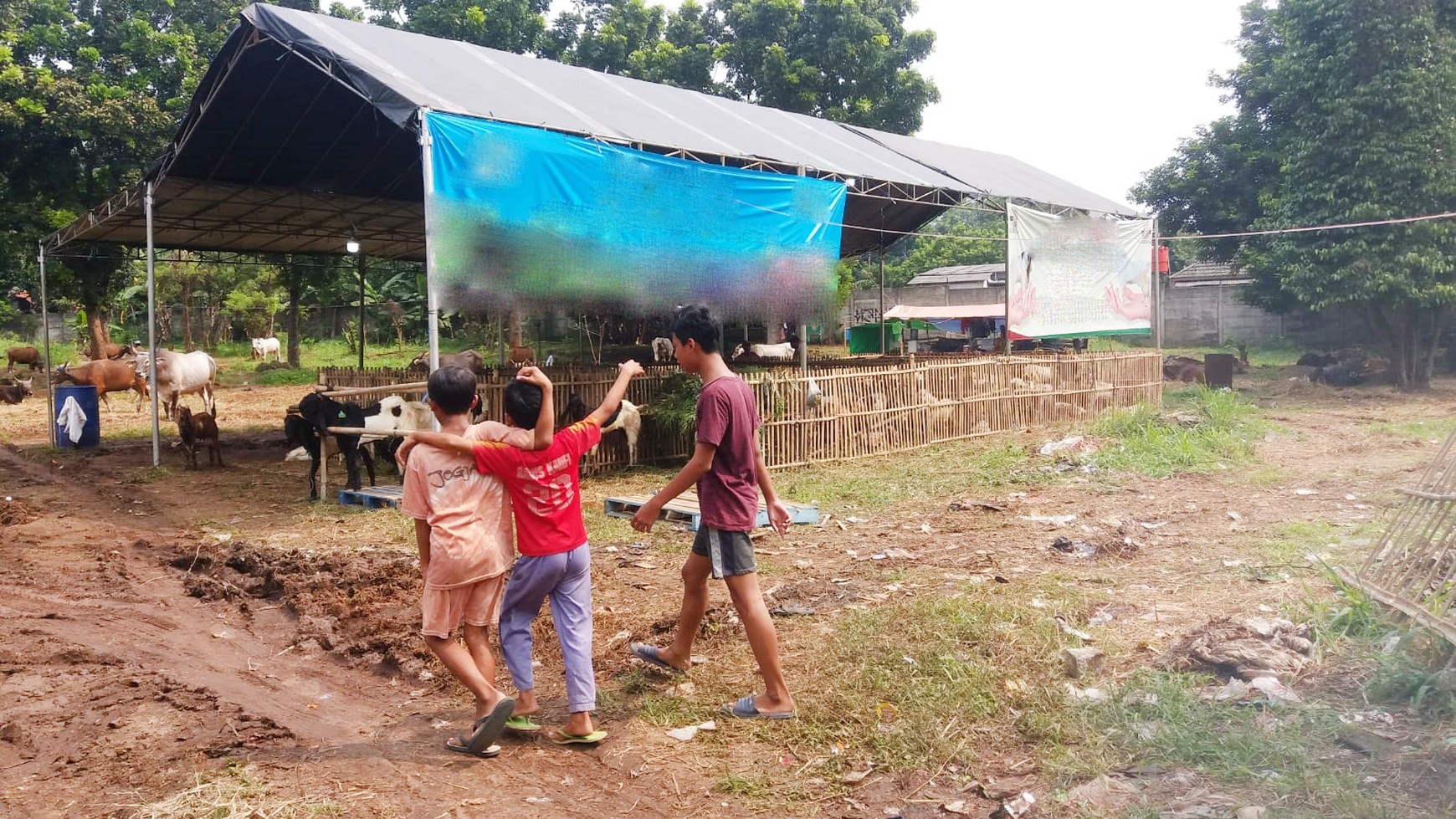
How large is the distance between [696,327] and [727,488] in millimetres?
674

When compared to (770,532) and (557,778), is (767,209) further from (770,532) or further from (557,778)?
(557,778)

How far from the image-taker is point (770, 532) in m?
7.77

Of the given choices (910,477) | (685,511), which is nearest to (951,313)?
(910,477)

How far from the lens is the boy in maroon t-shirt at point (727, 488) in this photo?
12.8 ft

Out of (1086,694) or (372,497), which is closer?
(1086,694)

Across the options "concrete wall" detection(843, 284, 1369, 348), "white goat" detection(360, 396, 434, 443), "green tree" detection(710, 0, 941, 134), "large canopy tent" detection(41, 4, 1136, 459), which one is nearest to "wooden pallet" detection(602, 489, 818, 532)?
"large canopy tent" detection(41, 4, 1136, 459)

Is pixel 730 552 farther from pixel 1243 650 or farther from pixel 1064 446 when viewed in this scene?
pixel 1064 446

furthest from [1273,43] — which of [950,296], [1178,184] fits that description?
[950,296]

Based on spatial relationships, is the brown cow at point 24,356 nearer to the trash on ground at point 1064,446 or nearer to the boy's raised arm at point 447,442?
the trash on ground at point 1064,446

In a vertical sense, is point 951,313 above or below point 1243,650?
above

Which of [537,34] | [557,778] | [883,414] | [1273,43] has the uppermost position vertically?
[537,34]

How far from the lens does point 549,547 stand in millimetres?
3688

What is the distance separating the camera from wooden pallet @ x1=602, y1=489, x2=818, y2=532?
8016mm

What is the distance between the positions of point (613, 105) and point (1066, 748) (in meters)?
9.31
